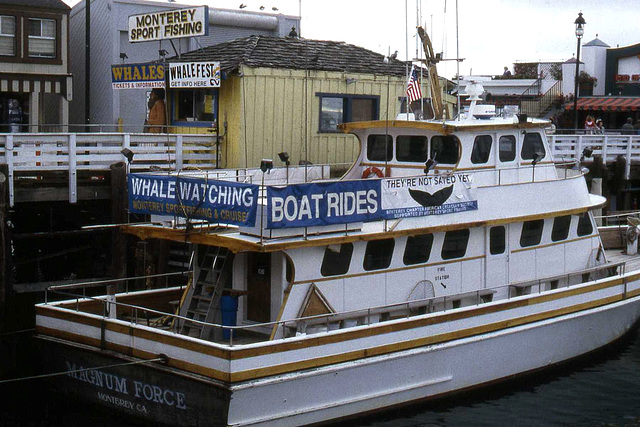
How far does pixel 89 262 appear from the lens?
1994cm

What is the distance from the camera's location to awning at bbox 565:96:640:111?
3919 cm

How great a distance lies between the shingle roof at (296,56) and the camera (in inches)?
836

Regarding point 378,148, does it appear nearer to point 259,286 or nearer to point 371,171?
point 371,171

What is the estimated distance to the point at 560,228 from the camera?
55.8 feet

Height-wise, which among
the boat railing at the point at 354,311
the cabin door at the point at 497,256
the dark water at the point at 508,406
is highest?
the cabin door at the point at 497,256

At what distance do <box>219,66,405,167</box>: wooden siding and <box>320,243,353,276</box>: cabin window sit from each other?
6.86 meters

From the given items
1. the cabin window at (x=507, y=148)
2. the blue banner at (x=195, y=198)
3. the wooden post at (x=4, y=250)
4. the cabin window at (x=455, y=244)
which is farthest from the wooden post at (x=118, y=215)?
the cabin window at (x=507, y=148)

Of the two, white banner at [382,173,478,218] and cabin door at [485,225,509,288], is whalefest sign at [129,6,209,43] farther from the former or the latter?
cabin door at [485,225,509,288]

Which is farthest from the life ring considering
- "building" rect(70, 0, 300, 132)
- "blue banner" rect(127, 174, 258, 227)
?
"building" rect(70, 0, 300, 132)

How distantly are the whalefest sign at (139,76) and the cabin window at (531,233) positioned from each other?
9.35m

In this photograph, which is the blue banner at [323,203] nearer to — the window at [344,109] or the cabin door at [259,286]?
the cabin door at [259,286]

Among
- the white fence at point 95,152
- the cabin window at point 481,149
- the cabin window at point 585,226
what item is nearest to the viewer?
the cabin window at point 481,149

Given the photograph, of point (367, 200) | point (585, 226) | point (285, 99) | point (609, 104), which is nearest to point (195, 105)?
point (285, 99)

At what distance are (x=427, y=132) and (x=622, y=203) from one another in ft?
46.7
